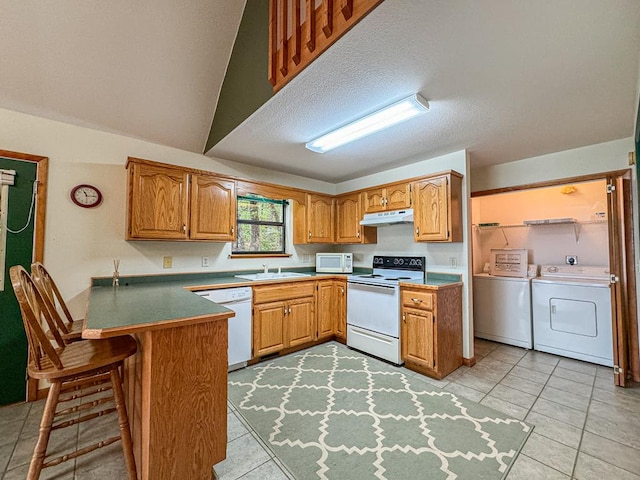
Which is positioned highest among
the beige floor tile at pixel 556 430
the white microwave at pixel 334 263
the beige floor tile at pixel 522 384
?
the white microwave at pixel 334 263

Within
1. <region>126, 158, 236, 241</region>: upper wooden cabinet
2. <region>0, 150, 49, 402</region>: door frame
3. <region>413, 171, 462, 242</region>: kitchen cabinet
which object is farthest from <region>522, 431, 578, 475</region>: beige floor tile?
<region>0, 150, 49, 402</region>: door frame

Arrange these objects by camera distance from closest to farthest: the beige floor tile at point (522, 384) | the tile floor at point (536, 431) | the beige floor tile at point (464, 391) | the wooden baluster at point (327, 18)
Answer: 1. the wooden baluster at point (327, 18)
2. the tile floor at point (536, 431)
3. the beige floor tile at point (464, 391)
4. the beige floor tile at point (522, 384)

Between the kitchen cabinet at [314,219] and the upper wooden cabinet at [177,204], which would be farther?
the kitchen cabinet at [314,219]

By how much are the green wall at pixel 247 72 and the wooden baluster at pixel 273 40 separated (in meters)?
0.09

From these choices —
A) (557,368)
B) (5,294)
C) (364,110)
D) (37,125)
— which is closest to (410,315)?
(557,368)

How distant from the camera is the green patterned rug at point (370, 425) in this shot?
1.57m

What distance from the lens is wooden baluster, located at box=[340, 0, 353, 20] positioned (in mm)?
1313

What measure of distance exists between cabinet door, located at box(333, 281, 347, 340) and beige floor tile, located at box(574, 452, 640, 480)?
227 centimetres

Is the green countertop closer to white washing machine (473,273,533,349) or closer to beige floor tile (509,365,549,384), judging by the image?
beige floor tile (509,365,549,384)

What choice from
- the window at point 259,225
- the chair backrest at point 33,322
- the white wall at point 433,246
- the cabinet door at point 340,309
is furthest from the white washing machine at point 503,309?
the chair backrest at point 33,322

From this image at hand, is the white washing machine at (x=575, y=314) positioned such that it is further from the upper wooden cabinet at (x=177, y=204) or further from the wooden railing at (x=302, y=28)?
the upper wooden cabinet at (x=177, y=204)

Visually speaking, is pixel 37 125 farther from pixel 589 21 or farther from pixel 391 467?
pixel 589 21

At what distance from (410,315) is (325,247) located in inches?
76.0

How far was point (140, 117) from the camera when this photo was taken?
2.63m
